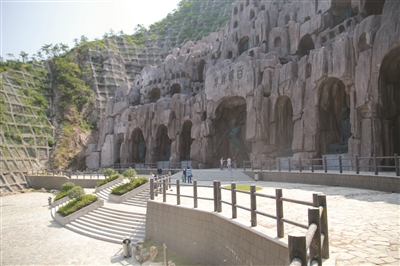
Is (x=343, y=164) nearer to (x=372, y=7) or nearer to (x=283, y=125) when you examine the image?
(x=283, y=125)

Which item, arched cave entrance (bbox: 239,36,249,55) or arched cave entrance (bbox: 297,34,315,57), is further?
arched cave entrance (bbox: 239,36,249,55)

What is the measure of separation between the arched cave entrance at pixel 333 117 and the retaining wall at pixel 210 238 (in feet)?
52.2

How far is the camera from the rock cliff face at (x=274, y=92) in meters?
19.5

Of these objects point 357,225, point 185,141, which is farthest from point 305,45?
point 357,225

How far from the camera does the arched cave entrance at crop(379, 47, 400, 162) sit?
62.2ft

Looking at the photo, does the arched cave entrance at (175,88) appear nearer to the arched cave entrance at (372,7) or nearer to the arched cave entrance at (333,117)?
the arched cave entrance at (333,117)

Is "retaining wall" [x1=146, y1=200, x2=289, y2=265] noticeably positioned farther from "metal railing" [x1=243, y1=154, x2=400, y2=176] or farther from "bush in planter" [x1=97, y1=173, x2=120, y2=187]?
"bush in planter" [x1=97, y1=173, x2=120, y2=187]

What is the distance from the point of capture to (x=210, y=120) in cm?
3475

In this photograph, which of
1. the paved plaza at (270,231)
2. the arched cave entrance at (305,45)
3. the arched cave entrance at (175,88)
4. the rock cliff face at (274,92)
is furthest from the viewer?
the arched cave entrance at (175,88)

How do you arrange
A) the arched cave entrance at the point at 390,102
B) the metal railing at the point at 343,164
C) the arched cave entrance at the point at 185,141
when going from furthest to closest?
the arched cave entrance at the point at 185,141 < the arched cave entrance at the point at 390,102 < the metal railing at the point at 343,164

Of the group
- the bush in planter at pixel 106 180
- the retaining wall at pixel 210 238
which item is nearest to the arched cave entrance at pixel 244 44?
the bush in planter at pixel 106 180

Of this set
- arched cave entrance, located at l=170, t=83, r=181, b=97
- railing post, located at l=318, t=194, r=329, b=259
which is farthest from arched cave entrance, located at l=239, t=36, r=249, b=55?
railing post, located at l=318, t=194, r=329, b=259

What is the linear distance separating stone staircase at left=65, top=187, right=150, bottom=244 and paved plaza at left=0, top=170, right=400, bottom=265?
59 centimetres

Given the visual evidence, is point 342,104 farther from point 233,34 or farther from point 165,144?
point 165,144
